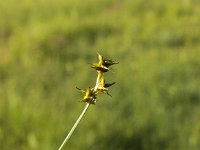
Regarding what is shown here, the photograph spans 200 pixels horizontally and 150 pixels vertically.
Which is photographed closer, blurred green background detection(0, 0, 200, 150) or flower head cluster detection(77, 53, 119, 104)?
flower head cluster detection(77, 53, 119, 104)

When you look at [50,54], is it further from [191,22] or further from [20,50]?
[191,22]

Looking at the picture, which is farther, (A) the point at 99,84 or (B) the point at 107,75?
(B) the point at 107,75

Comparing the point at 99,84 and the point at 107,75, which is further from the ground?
the point at 107,75

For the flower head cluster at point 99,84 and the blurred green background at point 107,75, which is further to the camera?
the blurred green background at point 107,75

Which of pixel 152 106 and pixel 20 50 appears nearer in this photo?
pixel 152 106

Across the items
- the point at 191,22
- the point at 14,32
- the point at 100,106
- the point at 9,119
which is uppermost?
the point at 191,22

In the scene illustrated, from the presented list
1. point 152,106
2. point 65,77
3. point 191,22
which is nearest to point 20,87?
point 65,77

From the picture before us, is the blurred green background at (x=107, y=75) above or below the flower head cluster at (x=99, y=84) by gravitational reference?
above

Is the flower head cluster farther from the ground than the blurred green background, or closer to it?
closer to it
